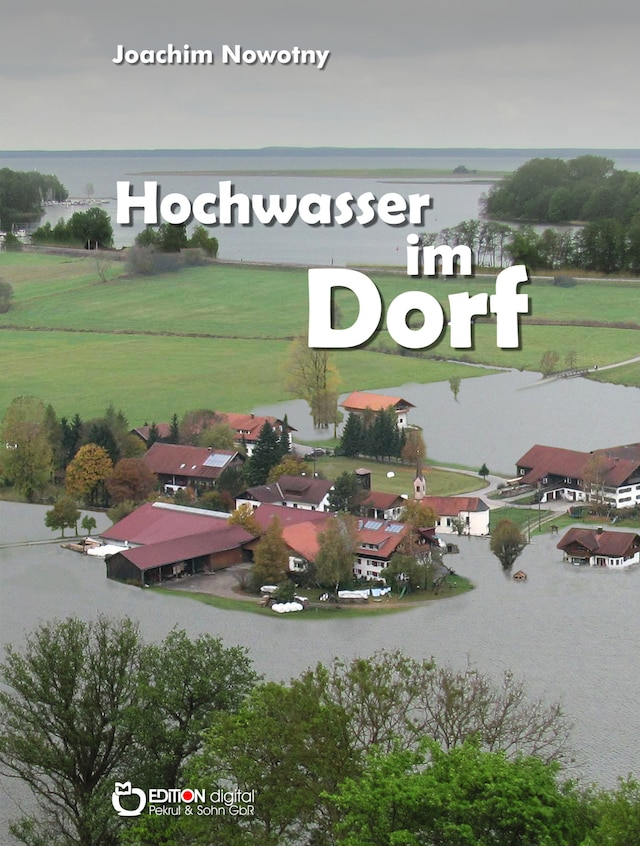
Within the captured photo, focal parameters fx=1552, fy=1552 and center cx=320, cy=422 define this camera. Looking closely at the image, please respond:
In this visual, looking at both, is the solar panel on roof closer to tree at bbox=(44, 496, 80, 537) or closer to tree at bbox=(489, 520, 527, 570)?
tree at bbox=(44, 496, 80, 537)

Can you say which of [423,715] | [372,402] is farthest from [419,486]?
[423,715]

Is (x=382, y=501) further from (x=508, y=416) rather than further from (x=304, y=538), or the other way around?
(x=508, y=416)

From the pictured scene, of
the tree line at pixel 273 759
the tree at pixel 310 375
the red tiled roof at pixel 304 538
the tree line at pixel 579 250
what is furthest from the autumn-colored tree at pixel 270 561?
the tree line at pixel 579 250

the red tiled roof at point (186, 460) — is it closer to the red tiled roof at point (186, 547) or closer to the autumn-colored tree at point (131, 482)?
the autumn-colored tree at point (131, 482)

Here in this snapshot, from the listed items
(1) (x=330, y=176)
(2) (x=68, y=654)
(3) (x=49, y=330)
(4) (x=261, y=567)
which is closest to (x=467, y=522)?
(4) (x=261, y=567)

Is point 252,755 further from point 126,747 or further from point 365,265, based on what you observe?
point 365,265

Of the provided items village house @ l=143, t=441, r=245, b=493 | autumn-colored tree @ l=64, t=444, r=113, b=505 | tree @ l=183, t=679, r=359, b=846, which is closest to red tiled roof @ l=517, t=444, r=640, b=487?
village house @ l=143, t=441, r=245, b=493

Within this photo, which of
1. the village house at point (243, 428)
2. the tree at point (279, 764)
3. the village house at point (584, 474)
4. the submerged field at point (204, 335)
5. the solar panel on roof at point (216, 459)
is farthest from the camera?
the submerged field at point (204, 335)
